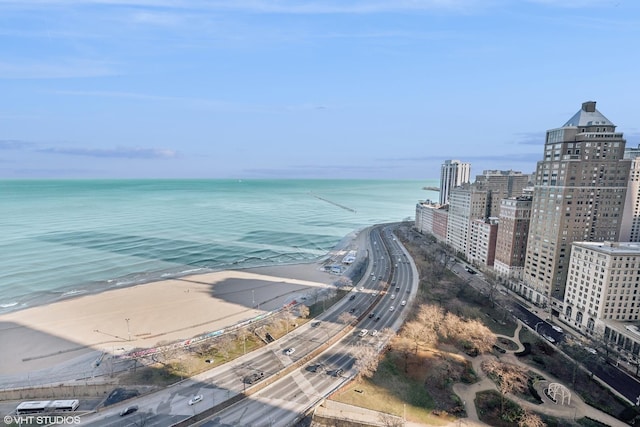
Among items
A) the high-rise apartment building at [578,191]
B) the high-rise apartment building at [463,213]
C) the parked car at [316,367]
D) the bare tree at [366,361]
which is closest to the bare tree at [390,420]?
the bare tree at [366,361]

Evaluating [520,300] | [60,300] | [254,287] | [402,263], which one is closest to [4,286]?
[60,300]

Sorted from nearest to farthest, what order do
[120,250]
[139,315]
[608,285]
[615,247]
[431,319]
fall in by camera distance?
[608,285] < [431,319] < [615,247] < [139,315] < [120,250]

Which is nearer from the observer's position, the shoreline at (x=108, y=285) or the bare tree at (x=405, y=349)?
the bare tree at (x=405, y=349)

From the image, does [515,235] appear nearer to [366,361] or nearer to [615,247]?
[615,247]

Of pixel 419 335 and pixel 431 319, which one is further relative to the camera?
pixel 431 319

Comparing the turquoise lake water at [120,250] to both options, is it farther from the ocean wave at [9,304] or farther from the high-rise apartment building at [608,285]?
the high-rise apartment building at [608,285]

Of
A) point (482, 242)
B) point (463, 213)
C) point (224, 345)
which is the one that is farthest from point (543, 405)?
point (463, 213)
